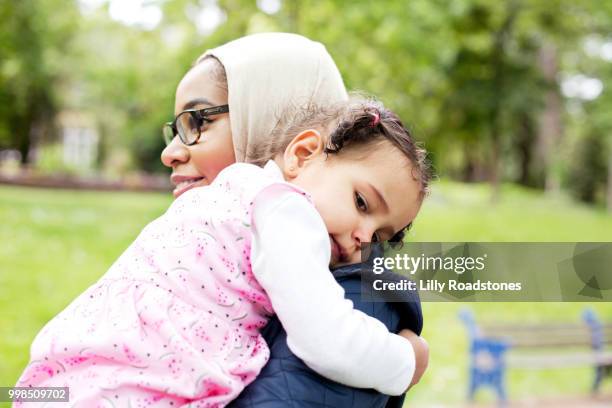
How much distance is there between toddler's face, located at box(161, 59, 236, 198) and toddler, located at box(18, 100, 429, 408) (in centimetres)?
32

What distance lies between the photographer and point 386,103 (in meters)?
6.07

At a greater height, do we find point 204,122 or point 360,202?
point 204,122

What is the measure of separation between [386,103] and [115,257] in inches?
228

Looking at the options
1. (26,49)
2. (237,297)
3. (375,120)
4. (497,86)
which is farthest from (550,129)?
(237,297)

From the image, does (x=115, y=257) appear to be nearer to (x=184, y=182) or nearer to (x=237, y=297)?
(x=184, y=182)

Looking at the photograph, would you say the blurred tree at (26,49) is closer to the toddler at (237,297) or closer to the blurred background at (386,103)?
the blurred background at (386,103)

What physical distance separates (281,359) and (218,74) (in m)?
0.80

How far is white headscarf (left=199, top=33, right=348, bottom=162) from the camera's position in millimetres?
1652

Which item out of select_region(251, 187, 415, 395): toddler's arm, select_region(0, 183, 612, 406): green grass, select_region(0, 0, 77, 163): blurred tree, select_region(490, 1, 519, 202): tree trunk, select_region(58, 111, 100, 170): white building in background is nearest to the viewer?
select_region(251, 187, 415, 395): toddler's arm

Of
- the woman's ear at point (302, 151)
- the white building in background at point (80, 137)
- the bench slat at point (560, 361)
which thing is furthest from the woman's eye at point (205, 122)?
the white building in background at point (80, 137)

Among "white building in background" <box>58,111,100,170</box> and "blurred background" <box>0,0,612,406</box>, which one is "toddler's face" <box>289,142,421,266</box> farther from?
"white building in background" <box>58,111,100,170</box>

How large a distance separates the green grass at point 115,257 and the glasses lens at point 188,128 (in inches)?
130

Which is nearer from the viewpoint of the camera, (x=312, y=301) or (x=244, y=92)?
(x=312, y=301)

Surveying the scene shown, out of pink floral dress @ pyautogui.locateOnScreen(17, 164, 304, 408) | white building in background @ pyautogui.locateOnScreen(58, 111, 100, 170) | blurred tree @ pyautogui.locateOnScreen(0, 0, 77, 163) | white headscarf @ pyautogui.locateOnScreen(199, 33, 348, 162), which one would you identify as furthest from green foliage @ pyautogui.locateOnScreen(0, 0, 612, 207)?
white building in background @ pyautogui.locateOnScreen(58, 111, 100, 170)
